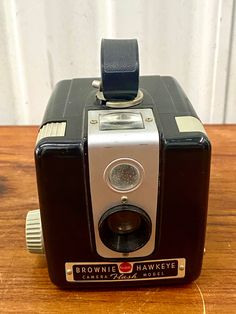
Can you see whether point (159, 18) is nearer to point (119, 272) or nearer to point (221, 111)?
point (221, 111)

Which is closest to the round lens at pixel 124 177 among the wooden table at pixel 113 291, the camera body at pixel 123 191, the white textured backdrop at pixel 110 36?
the camera body at pixel 123 191

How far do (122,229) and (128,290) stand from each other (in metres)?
0.06

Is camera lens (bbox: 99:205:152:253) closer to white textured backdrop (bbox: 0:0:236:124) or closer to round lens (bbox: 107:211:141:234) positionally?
round lens (bbox: 107:211:141:234)

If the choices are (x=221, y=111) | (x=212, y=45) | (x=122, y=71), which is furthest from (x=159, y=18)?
(x=122, y=71)

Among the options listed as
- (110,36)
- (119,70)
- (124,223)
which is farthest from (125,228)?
(110,36)

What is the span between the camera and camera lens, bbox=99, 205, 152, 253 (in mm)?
431

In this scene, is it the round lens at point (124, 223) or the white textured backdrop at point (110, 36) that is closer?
the round lens at point (124, 223)

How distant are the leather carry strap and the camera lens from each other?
0.32 feet

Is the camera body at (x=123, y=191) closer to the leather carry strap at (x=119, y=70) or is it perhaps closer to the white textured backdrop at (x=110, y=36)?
the leather carry strap at (x=119, y=70)

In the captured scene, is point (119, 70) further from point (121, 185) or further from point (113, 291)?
point (113, 291)

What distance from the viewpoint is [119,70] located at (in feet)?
1.44

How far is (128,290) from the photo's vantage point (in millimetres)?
472

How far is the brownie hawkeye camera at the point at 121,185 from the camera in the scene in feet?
1.34

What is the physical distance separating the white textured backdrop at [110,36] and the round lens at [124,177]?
530 millimetres
